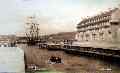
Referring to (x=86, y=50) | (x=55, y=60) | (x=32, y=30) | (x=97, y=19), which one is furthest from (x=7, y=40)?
(x=97, y=19)

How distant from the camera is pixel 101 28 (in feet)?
12.1

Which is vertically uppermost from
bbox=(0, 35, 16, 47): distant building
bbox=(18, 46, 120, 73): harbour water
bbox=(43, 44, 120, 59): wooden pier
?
bbox=(0, 35, 16, 47): distant building

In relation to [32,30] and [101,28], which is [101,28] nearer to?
[101,28]

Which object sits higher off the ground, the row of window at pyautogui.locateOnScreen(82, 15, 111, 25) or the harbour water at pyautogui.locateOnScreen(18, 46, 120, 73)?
the row of window at pyautogui.locateOnScreen(82, 15, 111, 25)

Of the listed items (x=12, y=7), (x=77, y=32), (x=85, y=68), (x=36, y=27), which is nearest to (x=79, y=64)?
(x=85, y=68)

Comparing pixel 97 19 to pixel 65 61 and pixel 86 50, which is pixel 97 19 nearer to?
pixel 86 50

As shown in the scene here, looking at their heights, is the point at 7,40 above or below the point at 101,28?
below

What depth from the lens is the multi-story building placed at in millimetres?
3668

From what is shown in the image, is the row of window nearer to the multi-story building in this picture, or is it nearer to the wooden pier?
the multi-story building

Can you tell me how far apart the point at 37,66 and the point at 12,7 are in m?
0.69

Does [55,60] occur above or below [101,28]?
below

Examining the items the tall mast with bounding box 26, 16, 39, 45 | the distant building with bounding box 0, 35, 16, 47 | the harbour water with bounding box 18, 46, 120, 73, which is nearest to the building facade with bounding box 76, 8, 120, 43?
the harbour water with bounding box 18, 46, 120, 73

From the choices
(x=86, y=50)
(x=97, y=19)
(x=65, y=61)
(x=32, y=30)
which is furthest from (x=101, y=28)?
(x=32, y=30)

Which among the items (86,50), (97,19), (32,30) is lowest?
(86,50)
